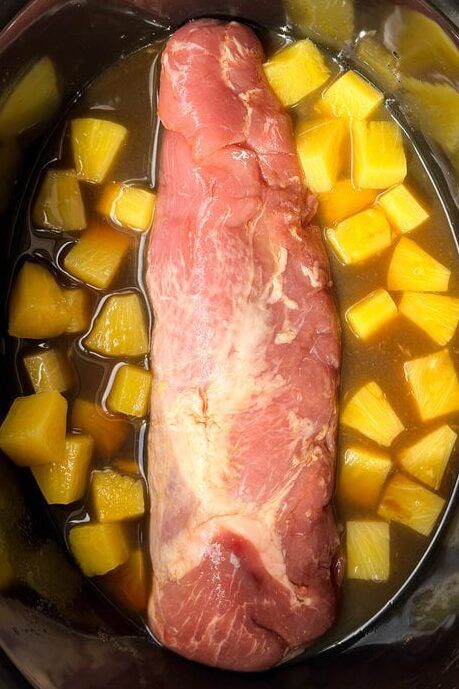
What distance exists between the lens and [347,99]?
8.77 ft

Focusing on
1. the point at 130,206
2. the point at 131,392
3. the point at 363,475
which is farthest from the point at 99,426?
the point at 363,475

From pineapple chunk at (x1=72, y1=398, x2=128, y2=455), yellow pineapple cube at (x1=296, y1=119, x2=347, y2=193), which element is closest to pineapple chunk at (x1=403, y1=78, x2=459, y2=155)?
yellow pineapple cube at (x1=296, y1=119, x2=347, y2=193)

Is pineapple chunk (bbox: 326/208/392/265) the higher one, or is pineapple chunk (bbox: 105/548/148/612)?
pineapple chunk (bbox: 326/208/392/265)

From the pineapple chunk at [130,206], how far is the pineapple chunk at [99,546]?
1.02 metres

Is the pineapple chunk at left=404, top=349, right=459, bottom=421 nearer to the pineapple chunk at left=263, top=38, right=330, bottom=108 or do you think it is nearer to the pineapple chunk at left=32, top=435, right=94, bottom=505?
the pineapple chunk at left=263, top=38, right=330, bottom=108

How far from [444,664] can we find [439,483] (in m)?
0.59

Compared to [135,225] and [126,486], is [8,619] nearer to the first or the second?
[126,486]

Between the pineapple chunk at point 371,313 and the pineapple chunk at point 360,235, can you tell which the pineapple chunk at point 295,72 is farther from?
the pineapple chunk at point 371,313

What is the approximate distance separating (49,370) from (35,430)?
253 mm

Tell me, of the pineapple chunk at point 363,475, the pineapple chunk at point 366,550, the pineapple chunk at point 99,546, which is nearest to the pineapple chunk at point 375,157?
the pineapple chunk at point 363,475

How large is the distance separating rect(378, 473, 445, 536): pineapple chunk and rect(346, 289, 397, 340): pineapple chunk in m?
0.52

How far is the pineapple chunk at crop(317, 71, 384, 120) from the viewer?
2670 millimetres

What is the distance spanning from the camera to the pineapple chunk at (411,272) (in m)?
2.63

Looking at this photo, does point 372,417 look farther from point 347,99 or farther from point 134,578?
point 347,99
